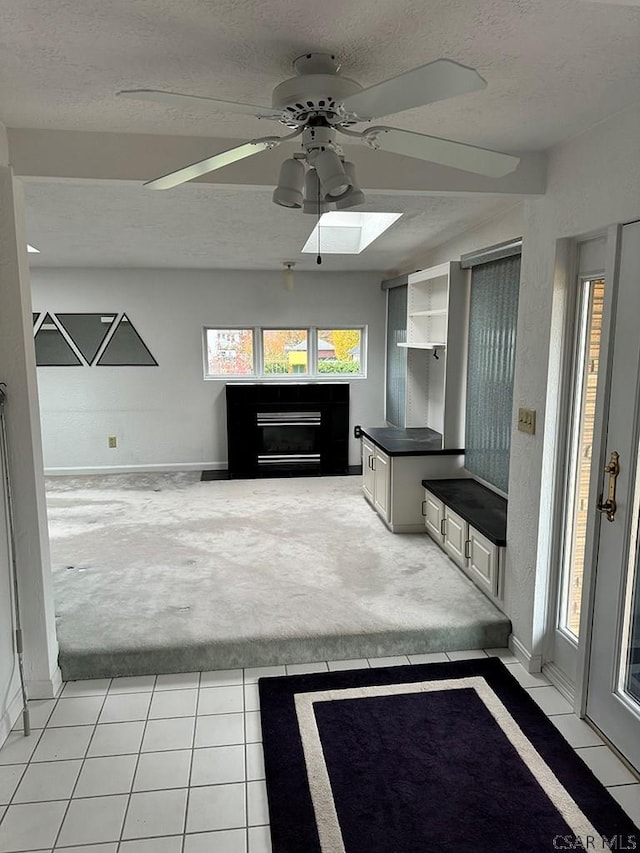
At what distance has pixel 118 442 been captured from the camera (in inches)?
250

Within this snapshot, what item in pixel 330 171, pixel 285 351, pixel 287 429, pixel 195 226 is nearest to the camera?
pixel 330 171

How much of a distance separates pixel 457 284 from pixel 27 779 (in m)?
3.69

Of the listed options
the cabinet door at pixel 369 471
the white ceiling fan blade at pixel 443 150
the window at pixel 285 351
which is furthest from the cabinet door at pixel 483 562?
the window at pixel 285 351

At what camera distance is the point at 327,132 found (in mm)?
1478

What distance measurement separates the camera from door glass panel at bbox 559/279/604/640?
2443 millimetres

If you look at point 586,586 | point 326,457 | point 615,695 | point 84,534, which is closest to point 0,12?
point 586,586

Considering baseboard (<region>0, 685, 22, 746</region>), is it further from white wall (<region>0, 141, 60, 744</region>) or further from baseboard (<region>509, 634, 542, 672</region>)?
baseboard (<region>509, 634, 542, 672</region>)

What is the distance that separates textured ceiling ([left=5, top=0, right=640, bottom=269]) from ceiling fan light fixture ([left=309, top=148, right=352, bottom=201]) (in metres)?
0.30

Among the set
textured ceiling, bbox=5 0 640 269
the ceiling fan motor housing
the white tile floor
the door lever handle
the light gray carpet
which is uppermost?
textured ceiling, bbox=5 0 640 269

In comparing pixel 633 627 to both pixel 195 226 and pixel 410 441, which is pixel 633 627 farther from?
pixel 195 226

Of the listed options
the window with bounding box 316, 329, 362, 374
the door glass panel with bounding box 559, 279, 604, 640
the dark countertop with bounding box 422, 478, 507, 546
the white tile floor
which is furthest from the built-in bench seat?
the window with bounding box 316, 329, 362, 374

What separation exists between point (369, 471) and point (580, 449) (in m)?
2.59

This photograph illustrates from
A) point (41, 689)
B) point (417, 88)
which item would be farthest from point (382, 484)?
point (417, 88)

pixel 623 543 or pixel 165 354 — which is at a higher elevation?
pixel 165 354
